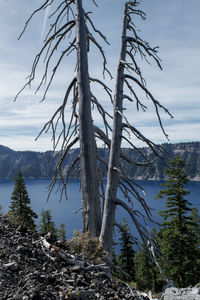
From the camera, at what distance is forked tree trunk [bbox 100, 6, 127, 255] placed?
527 cm

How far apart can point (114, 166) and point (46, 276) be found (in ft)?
10.0

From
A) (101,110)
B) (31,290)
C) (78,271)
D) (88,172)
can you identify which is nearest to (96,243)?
(78,271)

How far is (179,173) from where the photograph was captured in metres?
19.3

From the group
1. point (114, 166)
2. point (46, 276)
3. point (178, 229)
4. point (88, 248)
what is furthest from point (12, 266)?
point (178, 229)

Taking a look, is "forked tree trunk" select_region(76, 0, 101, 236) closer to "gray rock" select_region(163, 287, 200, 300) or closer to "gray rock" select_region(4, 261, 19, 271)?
"gray rock" select_region(163, 287, 200, 300)

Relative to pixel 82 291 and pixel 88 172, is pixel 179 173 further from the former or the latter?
pixel 82 291

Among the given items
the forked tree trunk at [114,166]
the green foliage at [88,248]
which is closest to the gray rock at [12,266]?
the green foliage at [88,248]

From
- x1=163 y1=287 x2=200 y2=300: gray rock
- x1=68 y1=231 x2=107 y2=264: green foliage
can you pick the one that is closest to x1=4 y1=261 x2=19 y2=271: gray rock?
x1=68 y1=231 x2=107 y2=264: green foliage

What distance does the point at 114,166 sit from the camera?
18.3ft

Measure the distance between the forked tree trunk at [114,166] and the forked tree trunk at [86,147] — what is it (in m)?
0.32

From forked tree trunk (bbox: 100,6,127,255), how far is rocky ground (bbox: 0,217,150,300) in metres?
1.71

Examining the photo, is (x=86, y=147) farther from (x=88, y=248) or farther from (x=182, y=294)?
(x=182, y=294)

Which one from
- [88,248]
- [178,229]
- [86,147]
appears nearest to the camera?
[88,248]

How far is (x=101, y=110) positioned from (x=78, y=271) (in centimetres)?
460
